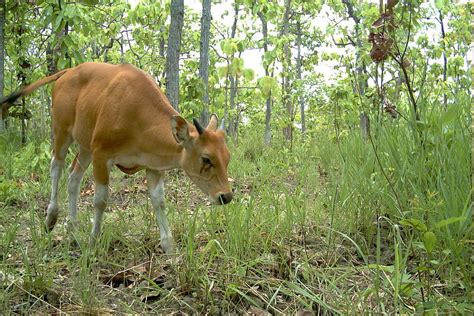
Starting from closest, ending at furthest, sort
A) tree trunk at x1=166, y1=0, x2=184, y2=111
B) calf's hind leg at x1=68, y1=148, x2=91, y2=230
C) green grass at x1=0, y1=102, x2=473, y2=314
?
1. green grass at x1=0, y1=102, x2=473, y2=314
2. calf's hind leg at x1=68, y1=148, x2=91, y2=230
3. tree trunk at x1=166, y1=0, x2=184, y2=111

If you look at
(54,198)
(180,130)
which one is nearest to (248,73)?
(54,198)

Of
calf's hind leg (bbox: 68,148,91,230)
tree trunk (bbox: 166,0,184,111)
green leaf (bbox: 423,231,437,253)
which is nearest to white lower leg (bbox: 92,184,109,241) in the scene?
calf's hind leg (bbox: 68,148,91,230)

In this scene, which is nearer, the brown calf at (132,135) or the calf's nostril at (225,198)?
the calf's nostril at (225,198)

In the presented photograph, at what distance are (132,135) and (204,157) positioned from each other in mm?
676

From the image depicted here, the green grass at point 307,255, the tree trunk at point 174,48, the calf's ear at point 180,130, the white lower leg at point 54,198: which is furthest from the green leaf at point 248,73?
the calf's ear at point 180,130

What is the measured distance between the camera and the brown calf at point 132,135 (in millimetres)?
3529

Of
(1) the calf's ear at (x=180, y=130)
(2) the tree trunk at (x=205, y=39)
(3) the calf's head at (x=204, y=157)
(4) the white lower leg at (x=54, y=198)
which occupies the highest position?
(2) the tree trunk at (x=205, y=39)

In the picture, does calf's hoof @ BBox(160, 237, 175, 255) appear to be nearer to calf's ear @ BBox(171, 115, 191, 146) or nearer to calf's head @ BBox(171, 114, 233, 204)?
calf's head @ BBox(171, 114, 233, 204)

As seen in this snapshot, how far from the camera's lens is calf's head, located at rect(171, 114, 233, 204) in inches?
137

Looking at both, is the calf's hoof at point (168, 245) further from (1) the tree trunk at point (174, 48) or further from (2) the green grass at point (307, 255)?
(1) the tree trunk at point (174, 48)

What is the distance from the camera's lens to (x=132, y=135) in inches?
152

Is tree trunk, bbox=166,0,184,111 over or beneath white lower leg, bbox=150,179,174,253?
over

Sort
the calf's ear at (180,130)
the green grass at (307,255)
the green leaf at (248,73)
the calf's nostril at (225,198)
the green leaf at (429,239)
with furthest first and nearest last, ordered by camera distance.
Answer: the green leaf at (248,73)
the calf's ear at (180,130)
the calf's nostril at (225,198)
the green grass at (307,255)
the green leaf at (429,239)

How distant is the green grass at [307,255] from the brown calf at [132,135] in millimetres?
259
